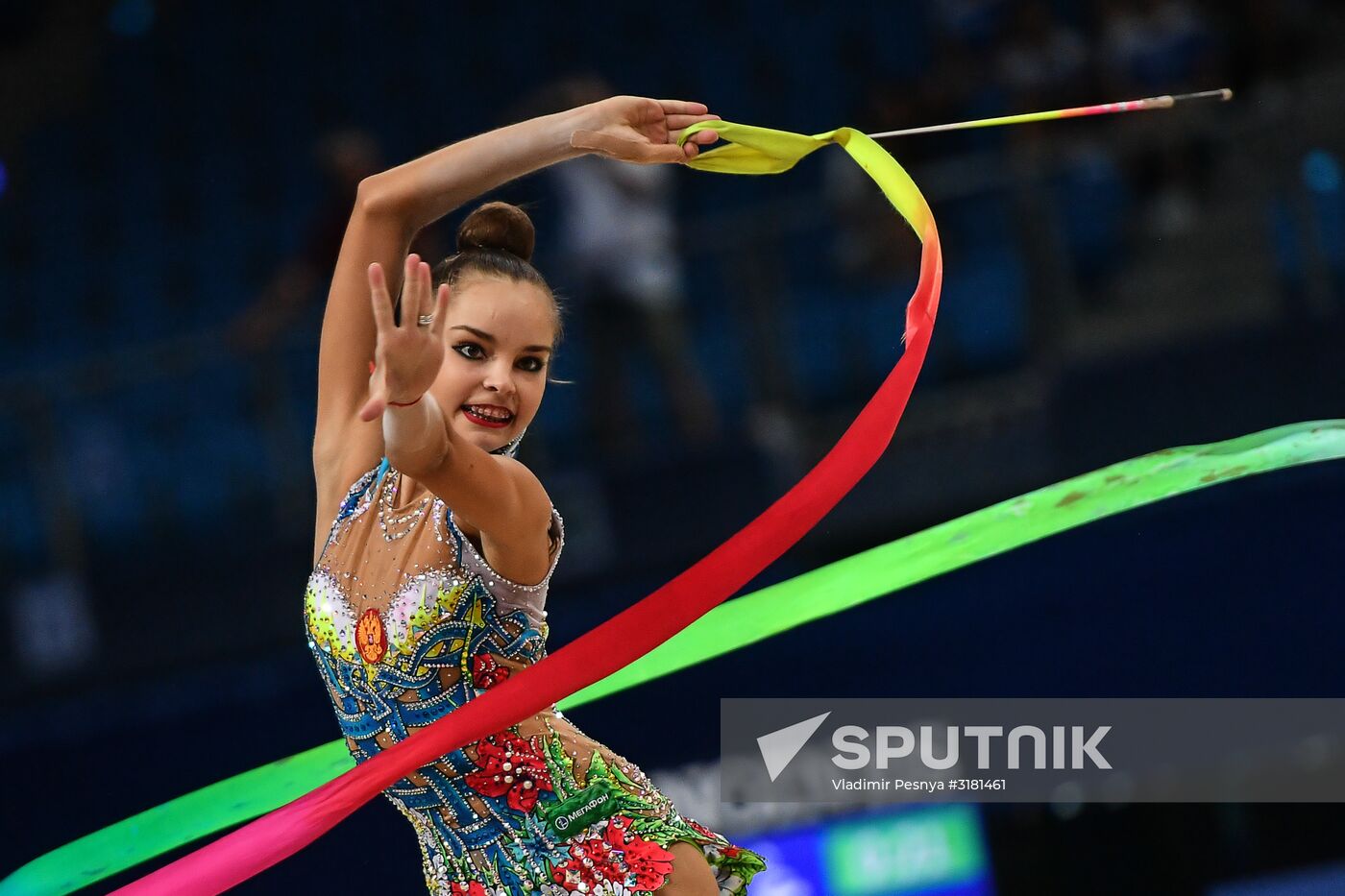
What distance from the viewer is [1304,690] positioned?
4617mm

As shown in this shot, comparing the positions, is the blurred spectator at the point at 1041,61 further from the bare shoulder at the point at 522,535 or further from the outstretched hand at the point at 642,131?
the bare shoulder at the point at 522,535

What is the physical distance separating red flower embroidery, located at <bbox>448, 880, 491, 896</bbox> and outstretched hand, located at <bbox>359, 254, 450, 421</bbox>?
2.51 feet

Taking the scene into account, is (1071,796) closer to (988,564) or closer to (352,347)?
(988,564)

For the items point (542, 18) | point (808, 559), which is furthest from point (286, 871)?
point (542, 18)

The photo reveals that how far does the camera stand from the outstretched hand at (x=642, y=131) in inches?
101

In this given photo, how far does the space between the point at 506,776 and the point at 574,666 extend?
203 millimetres

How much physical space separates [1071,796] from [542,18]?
14.5 ft

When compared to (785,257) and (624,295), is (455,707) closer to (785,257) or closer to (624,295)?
(624,295)

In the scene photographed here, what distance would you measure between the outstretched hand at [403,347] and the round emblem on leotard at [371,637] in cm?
44

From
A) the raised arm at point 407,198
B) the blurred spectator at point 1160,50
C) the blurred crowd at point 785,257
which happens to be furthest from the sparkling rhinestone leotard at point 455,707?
the blurred spectator at point 1160,50

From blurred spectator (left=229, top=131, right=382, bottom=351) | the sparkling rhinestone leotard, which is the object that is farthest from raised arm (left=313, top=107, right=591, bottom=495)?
blurred spectator (left=229, top=131, right=382, bottom=351)

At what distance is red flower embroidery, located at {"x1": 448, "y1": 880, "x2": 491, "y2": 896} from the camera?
8.12 feet

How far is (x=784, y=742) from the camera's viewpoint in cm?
478

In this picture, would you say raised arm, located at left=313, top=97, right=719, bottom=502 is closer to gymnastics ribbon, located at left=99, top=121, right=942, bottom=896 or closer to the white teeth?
gymnastics ribbon, located at left=99, top=121, right=942, bottom=896
